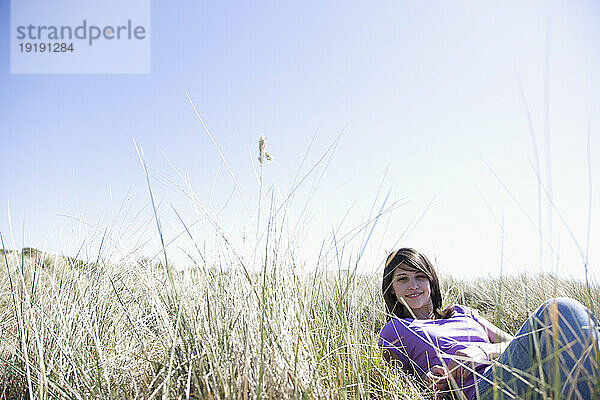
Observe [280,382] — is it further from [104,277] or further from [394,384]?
[104,277]

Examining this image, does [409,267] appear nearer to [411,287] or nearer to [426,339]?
[411,287]

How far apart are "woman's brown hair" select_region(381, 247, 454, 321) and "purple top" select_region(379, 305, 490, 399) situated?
0.27 metres

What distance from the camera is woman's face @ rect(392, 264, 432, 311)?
7.77 ft

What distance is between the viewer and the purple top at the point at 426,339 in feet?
6.17

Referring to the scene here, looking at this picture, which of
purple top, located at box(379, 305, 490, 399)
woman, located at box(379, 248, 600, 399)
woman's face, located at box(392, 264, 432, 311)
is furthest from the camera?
woman's face, located at box(392, 264, 432, 311)

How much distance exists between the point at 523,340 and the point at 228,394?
3.66ft

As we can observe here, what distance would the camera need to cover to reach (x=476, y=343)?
6.00ft

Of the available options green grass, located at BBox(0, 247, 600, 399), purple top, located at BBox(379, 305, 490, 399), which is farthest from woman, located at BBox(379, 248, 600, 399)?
green grass, located at BBox(0, 247, 600, 399)

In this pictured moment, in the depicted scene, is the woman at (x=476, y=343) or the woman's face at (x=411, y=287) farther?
the woman's face at (x=411, y=287)

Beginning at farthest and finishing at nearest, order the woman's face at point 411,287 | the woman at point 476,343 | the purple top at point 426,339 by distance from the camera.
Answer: the woman's face at point 411,287 → the purple top at point 426,339 → the woman at point 476,343

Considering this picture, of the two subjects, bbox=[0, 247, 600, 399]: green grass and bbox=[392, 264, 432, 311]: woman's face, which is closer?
bbox=[0, 247, 600, 399]: green grass

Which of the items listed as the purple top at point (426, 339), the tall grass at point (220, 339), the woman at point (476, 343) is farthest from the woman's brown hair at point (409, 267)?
the tall grass at point (220, 339)

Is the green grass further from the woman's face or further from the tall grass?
the woman's face

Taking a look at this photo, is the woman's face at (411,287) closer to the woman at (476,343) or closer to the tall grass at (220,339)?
the woman at (476,343)
